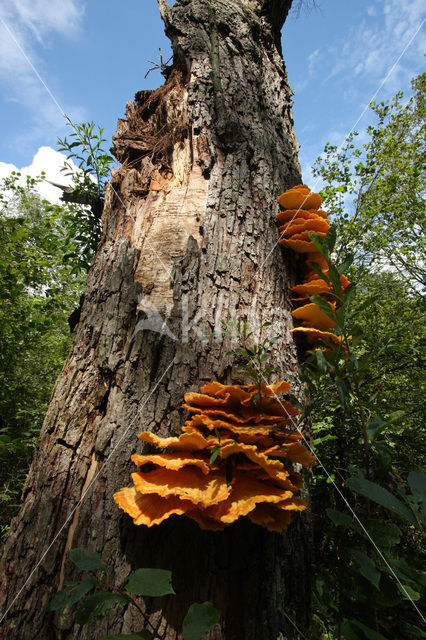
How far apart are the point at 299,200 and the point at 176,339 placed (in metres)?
1.16

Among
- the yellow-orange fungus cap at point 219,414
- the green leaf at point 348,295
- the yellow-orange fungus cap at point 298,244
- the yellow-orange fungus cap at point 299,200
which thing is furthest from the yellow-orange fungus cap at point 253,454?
the yellow-orange fungus cap at point 299,200

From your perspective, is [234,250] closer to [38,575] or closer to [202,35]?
[38,575]

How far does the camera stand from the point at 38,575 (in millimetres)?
1092

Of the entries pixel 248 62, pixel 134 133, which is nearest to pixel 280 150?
pixel 248 62

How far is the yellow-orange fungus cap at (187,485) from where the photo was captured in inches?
37.8

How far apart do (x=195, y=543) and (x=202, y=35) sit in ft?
10.9

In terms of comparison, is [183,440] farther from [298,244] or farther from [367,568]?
[298,244]

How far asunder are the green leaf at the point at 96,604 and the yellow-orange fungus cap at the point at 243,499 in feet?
1.01

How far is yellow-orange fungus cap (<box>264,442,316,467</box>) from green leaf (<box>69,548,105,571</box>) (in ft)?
1.80

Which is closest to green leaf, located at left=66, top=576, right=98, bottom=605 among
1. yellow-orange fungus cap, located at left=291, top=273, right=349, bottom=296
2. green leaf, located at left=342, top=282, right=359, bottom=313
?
green leaf, located at left=342, top=282, right=359, bottom=313

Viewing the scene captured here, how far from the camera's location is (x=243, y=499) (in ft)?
3.32

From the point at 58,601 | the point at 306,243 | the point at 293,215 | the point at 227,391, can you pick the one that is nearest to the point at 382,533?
the point at 227,391

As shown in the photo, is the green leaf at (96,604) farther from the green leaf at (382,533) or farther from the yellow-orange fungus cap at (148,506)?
the green leaf at (382,533)

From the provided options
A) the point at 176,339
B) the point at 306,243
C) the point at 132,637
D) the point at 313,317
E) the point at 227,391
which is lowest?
the point at 132,637
